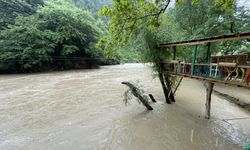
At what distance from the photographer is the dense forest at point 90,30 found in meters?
4.38

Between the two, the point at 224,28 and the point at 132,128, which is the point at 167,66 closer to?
the point at 132,128

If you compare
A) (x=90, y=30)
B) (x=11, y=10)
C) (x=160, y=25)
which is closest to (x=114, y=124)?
(x=160, y=25)

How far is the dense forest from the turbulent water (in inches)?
89.6

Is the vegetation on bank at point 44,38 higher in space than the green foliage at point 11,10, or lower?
lower

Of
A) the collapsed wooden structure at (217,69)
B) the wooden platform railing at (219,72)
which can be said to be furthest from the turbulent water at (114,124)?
the wooden platform railing at (219,72)

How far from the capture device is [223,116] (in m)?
7.00

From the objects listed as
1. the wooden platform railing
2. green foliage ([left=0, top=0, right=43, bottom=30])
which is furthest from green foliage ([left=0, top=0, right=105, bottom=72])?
the wooden platform railing

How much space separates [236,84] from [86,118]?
4829 millimetres

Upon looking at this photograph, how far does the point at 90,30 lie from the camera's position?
75.5 feet

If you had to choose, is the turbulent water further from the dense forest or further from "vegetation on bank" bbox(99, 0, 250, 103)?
the dense forest

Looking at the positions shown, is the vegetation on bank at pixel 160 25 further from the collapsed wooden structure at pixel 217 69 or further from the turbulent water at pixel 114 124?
the turbulent water at pixel 114 124

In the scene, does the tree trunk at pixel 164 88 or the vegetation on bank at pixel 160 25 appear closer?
the vegetation on bank at pixel 160 25

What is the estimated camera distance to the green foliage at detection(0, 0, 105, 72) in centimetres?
1750

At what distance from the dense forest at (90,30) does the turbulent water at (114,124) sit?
2276mm
